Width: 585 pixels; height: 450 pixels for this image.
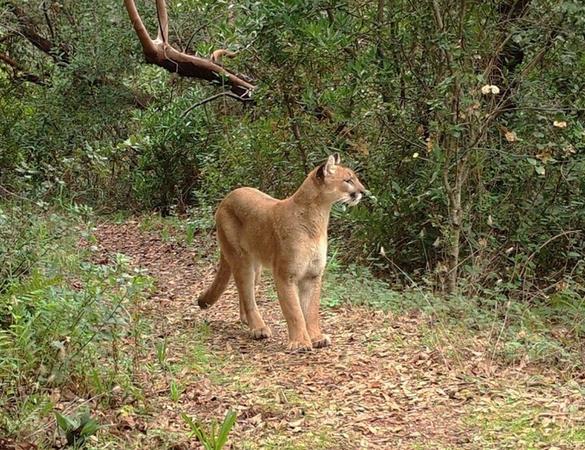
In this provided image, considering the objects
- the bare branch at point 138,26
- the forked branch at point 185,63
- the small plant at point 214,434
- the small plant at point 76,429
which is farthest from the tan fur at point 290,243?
the forked branch at point 185,63

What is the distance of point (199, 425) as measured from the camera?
15.9 ft

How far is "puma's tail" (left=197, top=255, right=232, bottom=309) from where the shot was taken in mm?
7555

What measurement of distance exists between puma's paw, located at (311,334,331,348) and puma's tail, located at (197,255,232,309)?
3.56 ft

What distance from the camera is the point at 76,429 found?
4301 mm

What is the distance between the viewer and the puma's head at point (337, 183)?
7066mm

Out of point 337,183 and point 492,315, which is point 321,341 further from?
point 492,315

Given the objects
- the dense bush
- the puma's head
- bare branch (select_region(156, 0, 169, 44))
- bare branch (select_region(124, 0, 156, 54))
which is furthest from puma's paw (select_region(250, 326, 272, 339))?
bare branch (select_region(156, 0, 169, 44))

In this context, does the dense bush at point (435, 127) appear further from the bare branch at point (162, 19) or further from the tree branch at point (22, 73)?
the tree branch at point (22, 73)

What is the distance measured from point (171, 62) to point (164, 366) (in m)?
8.26

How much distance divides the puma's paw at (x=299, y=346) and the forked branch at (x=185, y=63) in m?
6.78

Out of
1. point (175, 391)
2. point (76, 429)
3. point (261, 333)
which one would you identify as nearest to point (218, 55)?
point (261, 333)

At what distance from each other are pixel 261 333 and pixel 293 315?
519 mm

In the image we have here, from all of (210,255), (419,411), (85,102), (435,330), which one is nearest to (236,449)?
(419,411)

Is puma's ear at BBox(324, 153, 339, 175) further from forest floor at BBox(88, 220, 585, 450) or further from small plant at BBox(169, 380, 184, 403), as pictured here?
small plant at BBox(169, 380, 184, 403)
